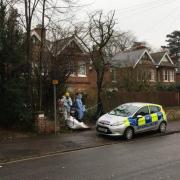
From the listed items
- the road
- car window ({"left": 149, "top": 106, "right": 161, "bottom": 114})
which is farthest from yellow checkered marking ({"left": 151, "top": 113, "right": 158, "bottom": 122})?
the road

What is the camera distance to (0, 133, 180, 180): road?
8.41 m

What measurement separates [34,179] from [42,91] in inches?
387

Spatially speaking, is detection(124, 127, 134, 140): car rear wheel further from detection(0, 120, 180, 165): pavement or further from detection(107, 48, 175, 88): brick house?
detection(107, 48, 175, 88): brick house

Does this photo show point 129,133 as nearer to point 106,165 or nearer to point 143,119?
point 143,119

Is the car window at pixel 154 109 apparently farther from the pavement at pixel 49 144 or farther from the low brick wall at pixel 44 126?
the low brick wall at pixel 44 126

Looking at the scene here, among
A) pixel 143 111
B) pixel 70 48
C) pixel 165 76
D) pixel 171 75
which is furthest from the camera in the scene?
pixel 171 75

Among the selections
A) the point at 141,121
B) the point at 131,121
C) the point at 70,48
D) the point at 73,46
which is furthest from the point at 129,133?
the point at 73,46

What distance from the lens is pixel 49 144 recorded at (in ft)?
44.1

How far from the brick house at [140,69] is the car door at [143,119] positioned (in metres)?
11.1

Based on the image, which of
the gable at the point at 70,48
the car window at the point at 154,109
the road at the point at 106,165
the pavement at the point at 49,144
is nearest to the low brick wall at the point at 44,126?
the pavement at the point at 49,144

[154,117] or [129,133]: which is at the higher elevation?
[154,117]

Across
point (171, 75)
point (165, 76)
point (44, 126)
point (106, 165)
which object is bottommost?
point (106, 165)

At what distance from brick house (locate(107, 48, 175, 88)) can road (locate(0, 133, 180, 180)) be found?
50.3 ft

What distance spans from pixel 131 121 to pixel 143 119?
2.79 feet
